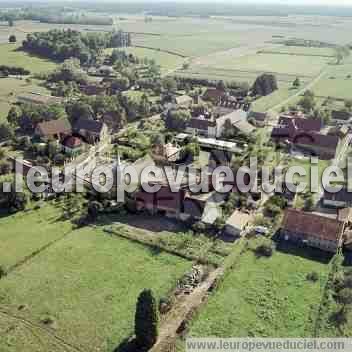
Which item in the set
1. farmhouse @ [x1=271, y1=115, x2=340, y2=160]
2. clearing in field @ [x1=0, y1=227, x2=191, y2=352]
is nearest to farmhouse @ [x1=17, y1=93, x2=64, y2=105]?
farmhouse @ [x1=271, y1=115, x2=340, y2=160]

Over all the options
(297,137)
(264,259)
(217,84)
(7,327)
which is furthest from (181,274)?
(217,84)

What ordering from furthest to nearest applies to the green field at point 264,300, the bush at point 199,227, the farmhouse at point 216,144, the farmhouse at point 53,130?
the farmhouse at point 53,130 → the farmhouse at point 216,144 → the bush at point 199,227 → the green field at point 264,300

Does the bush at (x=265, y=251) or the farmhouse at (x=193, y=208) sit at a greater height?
the farmhouse at (x=193, y=208)

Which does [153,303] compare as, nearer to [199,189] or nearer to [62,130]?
[199,189]

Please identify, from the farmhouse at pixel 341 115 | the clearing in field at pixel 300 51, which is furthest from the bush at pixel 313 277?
the clearing in field at pixel 300 51

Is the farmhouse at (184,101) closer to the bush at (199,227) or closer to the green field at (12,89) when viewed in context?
the green field at (12,89)

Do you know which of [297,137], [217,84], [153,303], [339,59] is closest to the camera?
→ [153,303]

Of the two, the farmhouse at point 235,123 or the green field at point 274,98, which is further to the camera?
the green field at point 274,98
